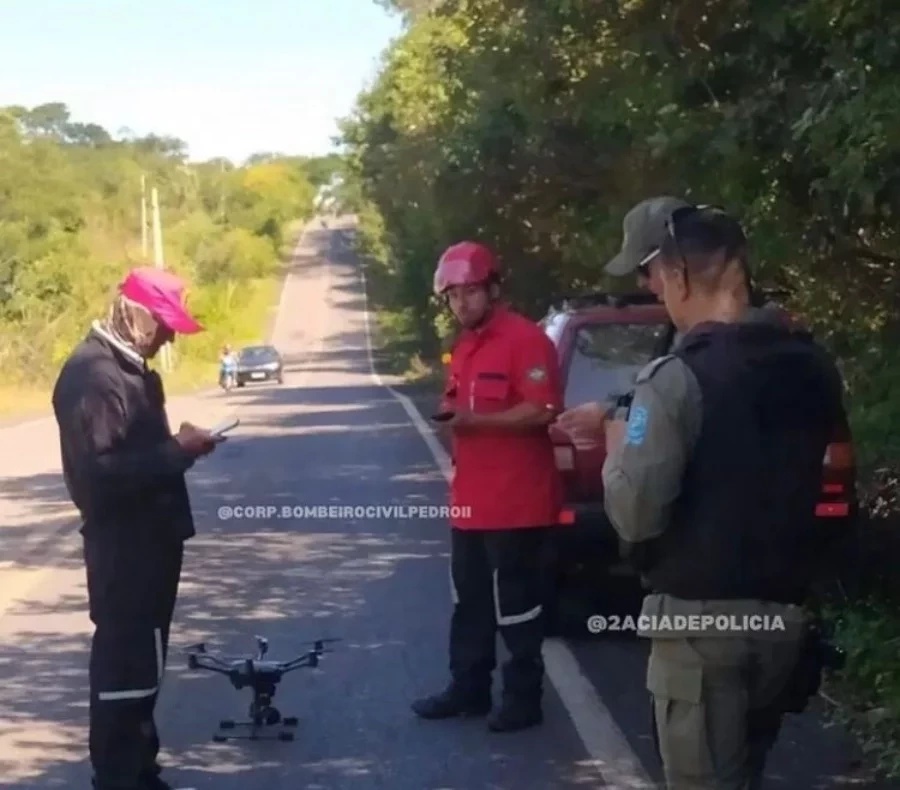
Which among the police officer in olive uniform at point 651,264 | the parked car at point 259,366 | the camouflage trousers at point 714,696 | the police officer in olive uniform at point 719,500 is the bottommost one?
the parked car at point 259,366

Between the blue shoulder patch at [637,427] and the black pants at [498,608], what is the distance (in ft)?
11.2

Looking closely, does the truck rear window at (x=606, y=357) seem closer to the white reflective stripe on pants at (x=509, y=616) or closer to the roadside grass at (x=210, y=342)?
the white reflective stripe on pants at (x=509, y=616)

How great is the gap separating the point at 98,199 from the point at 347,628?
89098 mm

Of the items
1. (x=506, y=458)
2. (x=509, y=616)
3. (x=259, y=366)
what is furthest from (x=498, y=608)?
(x=259, y=366)

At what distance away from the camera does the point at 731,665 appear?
385cm

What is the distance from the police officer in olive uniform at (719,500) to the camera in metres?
3.76

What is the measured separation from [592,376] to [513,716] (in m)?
2.60

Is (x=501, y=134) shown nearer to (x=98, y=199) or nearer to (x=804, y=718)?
(x=804, y=718)

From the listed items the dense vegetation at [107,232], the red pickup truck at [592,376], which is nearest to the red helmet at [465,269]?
the red pickup truck at [592,376]

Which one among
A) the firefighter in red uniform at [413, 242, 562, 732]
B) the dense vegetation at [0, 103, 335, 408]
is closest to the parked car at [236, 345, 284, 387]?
the dense vegetation at [0, 103, 335, 408]

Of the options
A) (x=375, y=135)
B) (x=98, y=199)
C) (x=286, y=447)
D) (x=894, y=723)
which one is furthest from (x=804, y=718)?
(x=98, y=199)

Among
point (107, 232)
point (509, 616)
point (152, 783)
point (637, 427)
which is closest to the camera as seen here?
point (637, 427)

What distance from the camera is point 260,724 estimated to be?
285 inches

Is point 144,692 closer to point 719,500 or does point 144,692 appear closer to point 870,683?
point 719,500
